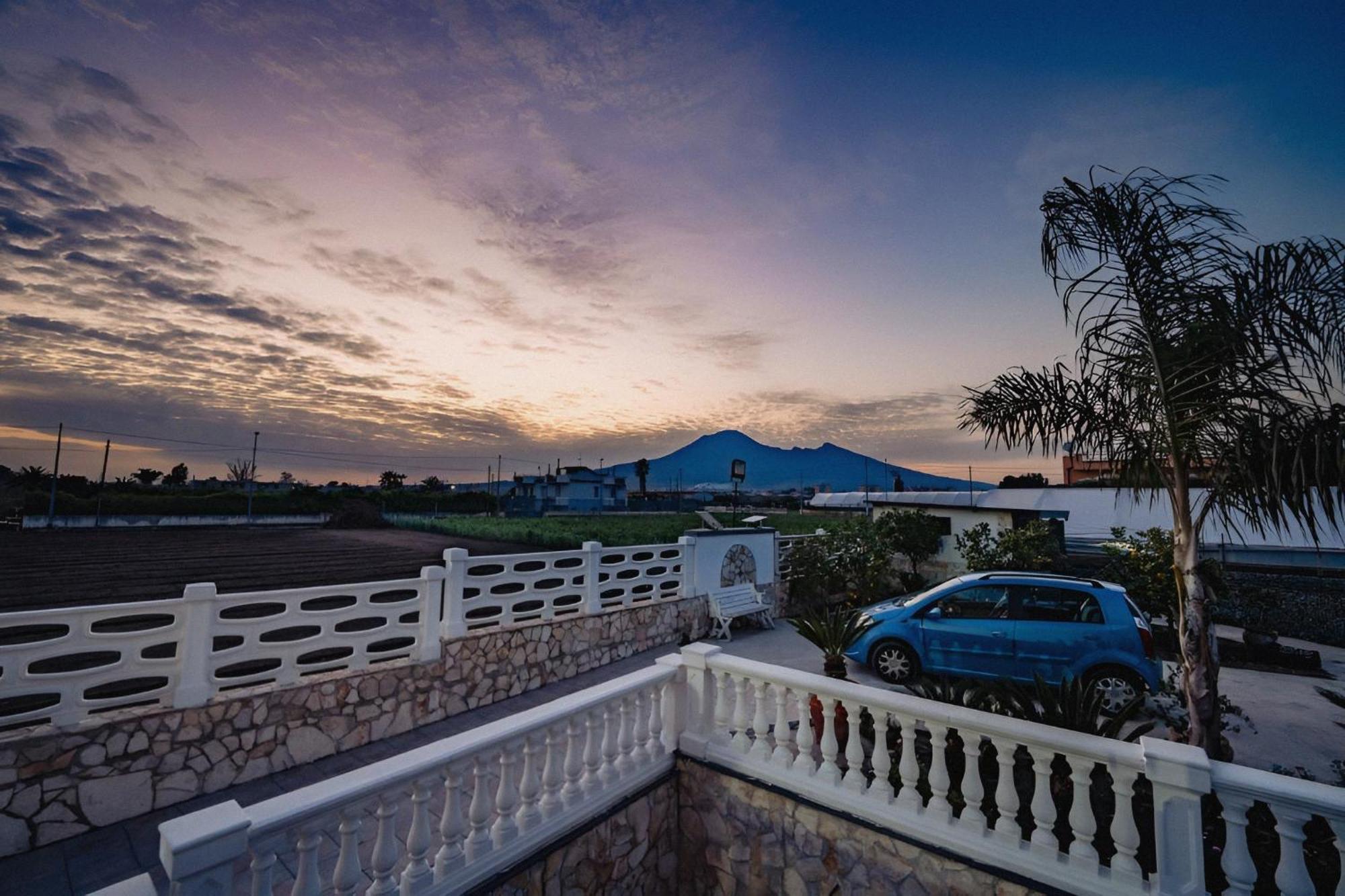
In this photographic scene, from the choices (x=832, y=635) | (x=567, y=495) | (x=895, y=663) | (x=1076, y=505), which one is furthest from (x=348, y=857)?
(x=567, y=495)

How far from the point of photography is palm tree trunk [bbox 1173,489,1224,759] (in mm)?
3811

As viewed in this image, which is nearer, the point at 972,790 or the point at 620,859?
the point at 972,790

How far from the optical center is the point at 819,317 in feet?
33.1

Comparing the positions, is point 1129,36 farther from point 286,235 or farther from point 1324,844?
point 286,235

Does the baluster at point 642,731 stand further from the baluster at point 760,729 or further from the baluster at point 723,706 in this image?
the baluster at point 760,729

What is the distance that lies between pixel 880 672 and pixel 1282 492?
5.28m

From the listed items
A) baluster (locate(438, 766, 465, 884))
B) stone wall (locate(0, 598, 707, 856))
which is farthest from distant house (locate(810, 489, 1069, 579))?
baluster (locate(438, 766, 465, 884))

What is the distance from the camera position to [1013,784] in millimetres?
3238

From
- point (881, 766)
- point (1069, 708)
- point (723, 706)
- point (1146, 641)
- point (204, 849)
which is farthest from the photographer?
point (1146, 641)

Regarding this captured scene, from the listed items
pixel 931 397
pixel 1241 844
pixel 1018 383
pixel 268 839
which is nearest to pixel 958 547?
pixel 931 397

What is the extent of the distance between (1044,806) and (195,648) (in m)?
6.64

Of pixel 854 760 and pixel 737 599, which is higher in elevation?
pixel 854 760

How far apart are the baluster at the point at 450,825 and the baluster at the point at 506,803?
25 cm

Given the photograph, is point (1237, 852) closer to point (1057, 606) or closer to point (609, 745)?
point (609, 745)
